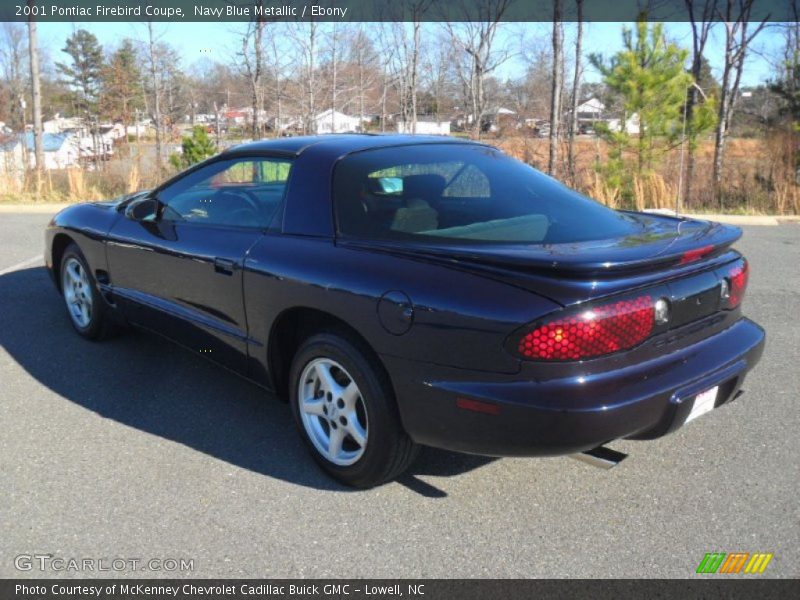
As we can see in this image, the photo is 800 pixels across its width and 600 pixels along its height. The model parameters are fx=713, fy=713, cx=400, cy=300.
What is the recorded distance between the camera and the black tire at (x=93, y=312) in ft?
16.3

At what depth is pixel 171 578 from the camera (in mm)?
2537

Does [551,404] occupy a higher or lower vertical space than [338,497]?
higher

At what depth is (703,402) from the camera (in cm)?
287

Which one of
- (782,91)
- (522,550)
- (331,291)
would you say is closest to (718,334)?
(522,550)

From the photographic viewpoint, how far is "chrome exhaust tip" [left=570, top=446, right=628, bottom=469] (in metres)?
2.80

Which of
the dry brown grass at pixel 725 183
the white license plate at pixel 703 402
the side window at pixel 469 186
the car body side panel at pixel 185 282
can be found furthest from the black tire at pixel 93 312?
the dry brown grass at pixel 725 183

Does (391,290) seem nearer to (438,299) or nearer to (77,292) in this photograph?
(438,299)

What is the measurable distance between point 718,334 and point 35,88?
18.5m

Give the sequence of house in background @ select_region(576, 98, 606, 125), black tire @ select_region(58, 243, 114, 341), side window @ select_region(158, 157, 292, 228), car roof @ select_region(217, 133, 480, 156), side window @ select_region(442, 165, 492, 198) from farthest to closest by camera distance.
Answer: house in background @ select_region(576, 98, 606, 125), black tire @ select_region(58, 243, 114, 341), side window @ select_region(158, 157, 292, 228), car roof @ select_region(217, 133, 480, 156), side window @ select_region(442, 165, 492, 198)

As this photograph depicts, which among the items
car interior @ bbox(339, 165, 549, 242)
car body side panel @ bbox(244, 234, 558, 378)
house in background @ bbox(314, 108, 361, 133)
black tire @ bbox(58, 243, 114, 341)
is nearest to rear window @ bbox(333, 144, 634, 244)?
car interior @ bbox(339, 165, 549, 242)

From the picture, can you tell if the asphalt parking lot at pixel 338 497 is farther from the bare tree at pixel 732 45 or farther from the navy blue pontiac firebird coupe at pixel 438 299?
the bare tree at pixel 732 45

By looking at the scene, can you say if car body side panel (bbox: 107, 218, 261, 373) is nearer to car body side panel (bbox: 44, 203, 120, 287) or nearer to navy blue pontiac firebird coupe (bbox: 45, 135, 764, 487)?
navy blue pontiac firebird coupe (bbox: 45, 135, 764, 487)

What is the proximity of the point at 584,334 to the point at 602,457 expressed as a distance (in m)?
0.61

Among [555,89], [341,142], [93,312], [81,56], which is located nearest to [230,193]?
[341,142]
